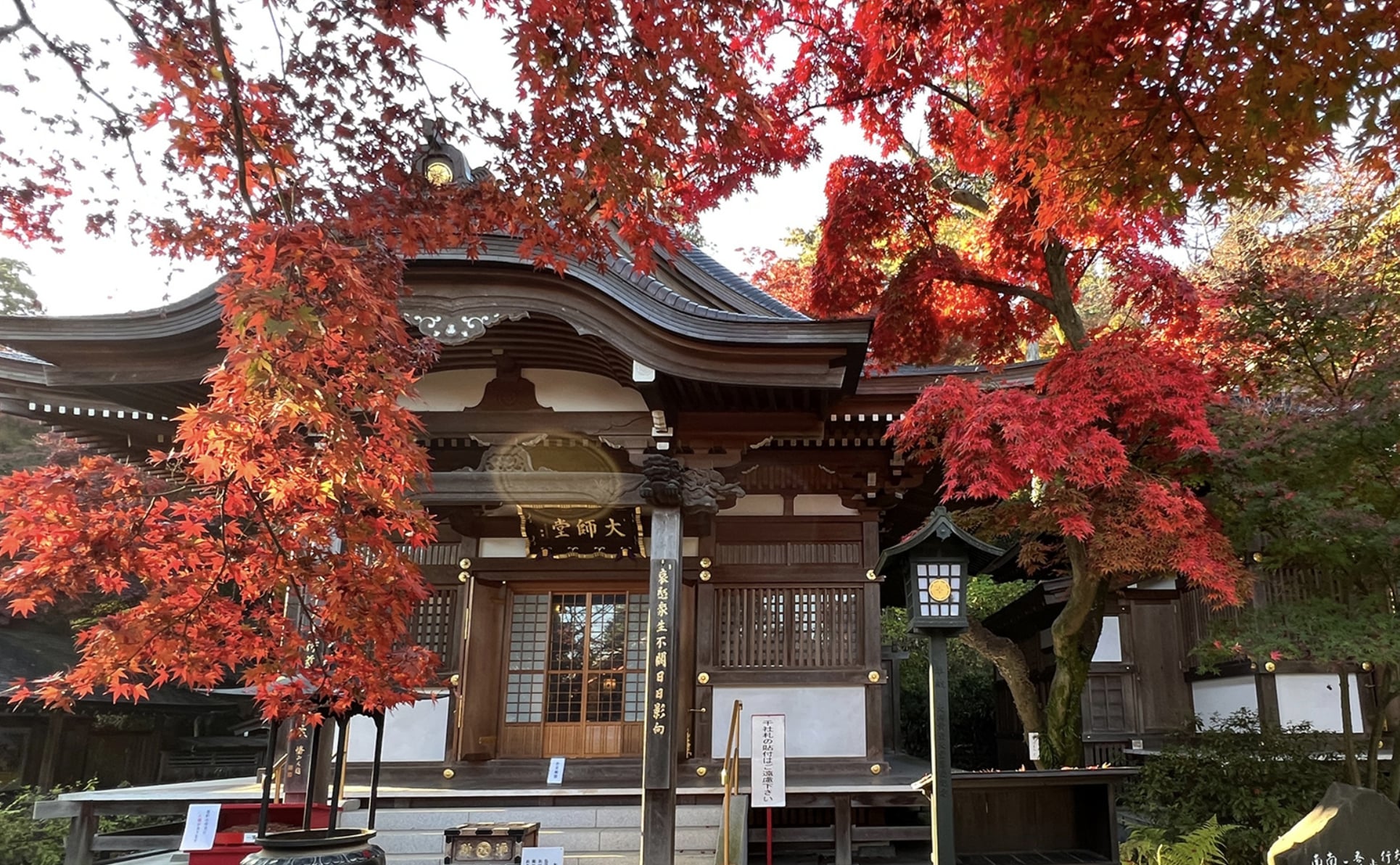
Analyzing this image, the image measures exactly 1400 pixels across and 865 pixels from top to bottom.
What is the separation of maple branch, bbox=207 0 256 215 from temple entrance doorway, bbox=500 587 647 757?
6.35 meters

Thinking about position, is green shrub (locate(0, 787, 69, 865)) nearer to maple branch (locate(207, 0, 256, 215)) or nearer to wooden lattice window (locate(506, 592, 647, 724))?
wooden lattice window (locate(506, 592, 647, 724))

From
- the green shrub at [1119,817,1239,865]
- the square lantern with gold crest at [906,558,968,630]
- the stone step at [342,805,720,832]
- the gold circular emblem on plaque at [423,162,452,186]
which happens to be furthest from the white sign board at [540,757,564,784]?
the gold circular emblem on plaque at [423,162,452,186]

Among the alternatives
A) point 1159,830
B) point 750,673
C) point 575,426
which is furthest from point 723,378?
point 1159,830

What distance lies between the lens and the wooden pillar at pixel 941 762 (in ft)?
17.8

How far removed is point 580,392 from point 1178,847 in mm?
6358

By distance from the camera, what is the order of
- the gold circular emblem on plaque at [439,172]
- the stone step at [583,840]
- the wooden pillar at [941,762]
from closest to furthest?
the wooden pillar at [941,762], the stone step at [583,840], the gold circular emblem on plaque at [439,172]

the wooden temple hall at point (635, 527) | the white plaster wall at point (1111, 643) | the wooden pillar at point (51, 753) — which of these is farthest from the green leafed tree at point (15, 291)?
the white plaster wall at point (1111, 643)

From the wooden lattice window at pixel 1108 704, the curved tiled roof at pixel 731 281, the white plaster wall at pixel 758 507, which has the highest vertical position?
the curved tiled roof at pixel 731 281

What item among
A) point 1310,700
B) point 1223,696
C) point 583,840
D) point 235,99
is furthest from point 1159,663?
point 235,99

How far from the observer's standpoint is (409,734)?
9195mm

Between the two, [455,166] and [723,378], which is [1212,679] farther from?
[455,166]

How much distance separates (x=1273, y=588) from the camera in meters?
10.2

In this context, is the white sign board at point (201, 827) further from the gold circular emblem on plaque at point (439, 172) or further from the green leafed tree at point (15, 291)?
the green leafed tree at point (15, 291)

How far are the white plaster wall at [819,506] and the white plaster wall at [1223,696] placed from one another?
589 centimetres
